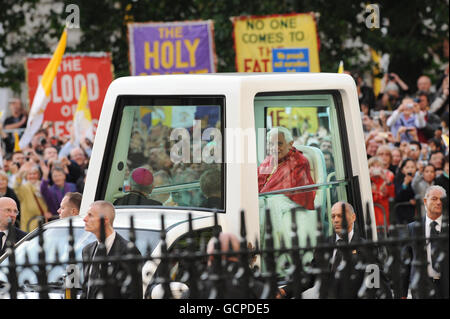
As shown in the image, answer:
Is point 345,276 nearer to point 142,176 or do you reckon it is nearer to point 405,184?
point 142,176

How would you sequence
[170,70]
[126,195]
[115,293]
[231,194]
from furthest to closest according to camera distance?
[170,70]
[126,195]
[231,194]
[115,293]

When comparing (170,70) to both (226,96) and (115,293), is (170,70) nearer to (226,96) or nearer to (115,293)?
(226,96)

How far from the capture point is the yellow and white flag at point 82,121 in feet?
59.3

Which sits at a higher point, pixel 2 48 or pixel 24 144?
pixel 2 48

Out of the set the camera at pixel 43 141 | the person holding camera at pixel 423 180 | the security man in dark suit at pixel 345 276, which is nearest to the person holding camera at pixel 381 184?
the person holding camera at pixel 423 180

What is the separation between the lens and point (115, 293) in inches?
218

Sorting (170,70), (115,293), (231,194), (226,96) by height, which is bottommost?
(115,293)

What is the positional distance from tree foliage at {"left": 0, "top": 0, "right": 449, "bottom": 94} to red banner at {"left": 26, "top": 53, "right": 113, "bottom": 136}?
3108mm

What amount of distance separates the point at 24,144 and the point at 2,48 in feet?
29.7

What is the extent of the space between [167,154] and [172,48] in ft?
38.6

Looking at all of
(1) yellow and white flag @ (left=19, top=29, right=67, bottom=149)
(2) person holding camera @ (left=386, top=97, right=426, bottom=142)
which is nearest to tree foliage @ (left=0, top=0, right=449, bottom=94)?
(1) yellow and white flag @ (left=19, top=29, right=67, bottom=149)

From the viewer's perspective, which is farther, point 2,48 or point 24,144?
point 2,48

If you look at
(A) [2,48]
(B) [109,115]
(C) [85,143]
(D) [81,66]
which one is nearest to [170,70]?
(D) [81,66]

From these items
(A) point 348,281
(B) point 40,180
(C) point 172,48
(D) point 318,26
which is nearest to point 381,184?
(B) point 40,180
